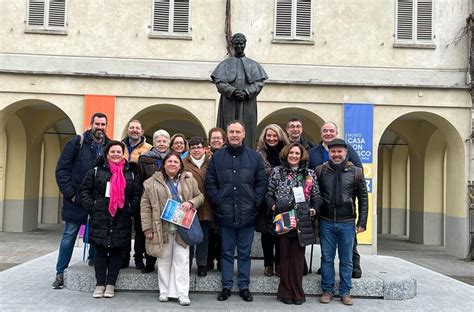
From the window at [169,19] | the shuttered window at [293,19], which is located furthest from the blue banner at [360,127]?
the window at [169,19]

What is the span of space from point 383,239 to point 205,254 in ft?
50.8

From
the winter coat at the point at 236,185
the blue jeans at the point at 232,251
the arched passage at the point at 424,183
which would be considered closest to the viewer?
the winter coat at the point at 236,185

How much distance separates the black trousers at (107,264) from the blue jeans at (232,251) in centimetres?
124

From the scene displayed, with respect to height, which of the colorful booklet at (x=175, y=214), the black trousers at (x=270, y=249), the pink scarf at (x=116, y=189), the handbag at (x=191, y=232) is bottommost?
the black trousers at (x=270, y=249)

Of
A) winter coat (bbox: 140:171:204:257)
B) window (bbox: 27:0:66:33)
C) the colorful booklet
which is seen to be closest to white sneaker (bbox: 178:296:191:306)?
winter coat (bbox: 140:171:204:257)

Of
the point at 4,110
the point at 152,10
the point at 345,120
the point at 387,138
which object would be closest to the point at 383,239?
the point at 387,138

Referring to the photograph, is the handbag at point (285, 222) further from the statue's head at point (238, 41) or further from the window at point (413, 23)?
the window at point (413, 23)

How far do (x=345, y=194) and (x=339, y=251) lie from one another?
70cm

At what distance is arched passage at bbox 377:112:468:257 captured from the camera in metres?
15.7

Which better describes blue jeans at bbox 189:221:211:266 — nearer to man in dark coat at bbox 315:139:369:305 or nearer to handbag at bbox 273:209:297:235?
handbag at bbox 273:209:297:235

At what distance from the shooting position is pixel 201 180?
6.23m

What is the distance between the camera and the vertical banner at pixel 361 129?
49.9 ft

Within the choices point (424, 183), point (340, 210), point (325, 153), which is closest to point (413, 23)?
A: point (424, 183)

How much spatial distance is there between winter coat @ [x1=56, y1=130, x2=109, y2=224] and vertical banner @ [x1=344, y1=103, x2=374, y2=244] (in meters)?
10.1
